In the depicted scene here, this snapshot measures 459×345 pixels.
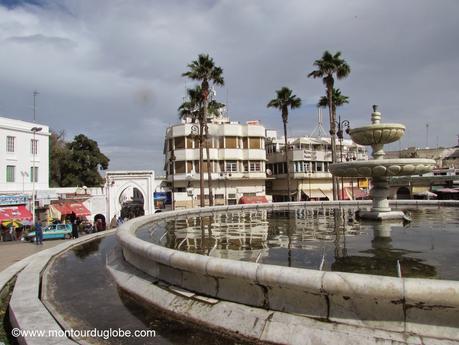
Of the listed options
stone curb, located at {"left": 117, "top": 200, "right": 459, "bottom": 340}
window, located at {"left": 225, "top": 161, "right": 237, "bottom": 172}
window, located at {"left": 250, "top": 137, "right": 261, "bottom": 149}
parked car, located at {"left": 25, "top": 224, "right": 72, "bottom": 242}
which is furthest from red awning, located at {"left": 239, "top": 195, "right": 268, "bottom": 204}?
stone curb, located at {"left": 117, "top": 200, "right": 459, "bottom": 340}

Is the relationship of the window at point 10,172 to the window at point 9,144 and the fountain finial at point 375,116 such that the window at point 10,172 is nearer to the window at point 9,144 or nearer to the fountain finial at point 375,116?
the window at point 9,144

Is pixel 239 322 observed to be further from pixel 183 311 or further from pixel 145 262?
pixel 145 262

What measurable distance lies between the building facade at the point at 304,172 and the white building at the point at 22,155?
90.4 feet

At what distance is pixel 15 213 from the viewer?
3219 cm

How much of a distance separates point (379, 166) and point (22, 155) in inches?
1439

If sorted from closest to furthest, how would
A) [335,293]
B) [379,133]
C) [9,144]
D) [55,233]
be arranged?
[335,293] < [379,133] < [55,233] < [9,144]

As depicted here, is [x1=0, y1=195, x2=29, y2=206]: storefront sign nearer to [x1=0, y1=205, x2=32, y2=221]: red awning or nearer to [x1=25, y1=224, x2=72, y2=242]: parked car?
[x1=0, y1=205, x2=32, y2=221]: red awning

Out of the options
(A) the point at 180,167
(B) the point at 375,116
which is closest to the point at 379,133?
(B) the point at 375,116

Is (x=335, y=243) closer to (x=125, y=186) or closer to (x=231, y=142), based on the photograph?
(x=125, y=186)

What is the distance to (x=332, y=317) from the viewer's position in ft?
13.5

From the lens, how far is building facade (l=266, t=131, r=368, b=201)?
176 ft

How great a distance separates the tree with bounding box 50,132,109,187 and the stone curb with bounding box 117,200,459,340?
2127 inches

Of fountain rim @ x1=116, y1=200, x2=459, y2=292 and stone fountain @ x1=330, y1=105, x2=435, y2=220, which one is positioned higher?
stone fountain @ x1=330, y1=105, x2=435, y2=220

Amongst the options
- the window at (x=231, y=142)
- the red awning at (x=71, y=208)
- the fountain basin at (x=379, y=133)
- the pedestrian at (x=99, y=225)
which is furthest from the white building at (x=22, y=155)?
the fountain basin at (x=379, y=133)
